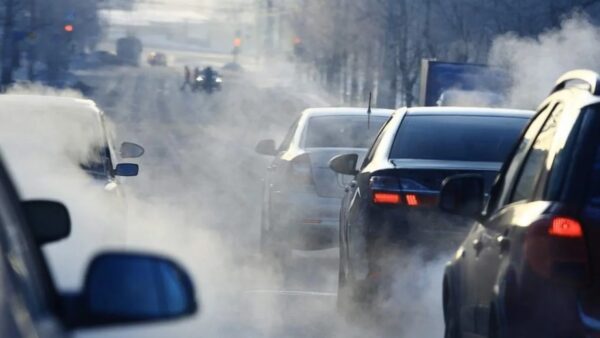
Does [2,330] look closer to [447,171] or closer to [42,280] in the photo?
[42,280]

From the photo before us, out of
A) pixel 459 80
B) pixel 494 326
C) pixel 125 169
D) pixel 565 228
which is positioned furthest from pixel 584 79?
pixel 459 80

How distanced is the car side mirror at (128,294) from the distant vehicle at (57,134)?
5421 millimetres

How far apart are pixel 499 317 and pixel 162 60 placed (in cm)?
14496

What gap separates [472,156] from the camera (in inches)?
364

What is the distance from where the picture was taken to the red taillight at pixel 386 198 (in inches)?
350

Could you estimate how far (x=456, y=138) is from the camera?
9.44 meters

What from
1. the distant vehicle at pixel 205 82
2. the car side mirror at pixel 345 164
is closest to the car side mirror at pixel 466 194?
the car side mirror at pixel 345 164

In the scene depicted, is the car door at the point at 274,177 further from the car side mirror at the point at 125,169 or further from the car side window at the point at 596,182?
the car side window at the point at 596,182

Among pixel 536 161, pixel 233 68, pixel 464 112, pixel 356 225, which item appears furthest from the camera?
pixel 233 68

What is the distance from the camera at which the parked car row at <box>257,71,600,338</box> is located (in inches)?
182

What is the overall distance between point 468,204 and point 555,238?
142 cm

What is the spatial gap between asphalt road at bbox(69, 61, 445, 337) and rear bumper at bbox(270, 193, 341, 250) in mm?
244

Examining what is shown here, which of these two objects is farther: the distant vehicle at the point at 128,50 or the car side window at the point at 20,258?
the distant vehicle at the point at 128,50

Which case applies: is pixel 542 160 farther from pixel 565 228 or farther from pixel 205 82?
pixel 205 82
